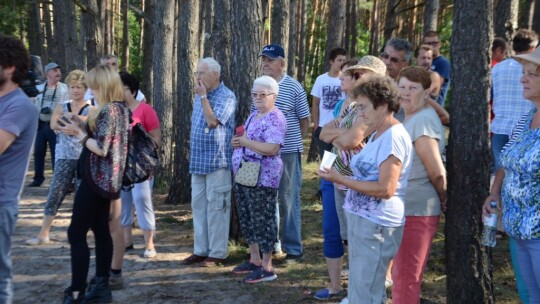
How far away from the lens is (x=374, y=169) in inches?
145

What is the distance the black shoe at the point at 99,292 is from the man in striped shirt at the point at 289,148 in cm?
207

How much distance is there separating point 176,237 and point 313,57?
31.9 meters

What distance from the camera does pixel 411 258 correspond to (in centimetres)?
413

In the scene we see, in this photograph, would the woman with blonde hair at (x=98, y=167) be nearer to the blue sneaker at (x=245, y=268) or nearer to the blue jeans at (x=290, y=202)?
the blue sneaker at (x=245, y=268)

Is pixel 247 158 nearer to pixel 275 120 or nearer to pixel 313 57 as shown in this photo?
pixel 275 120

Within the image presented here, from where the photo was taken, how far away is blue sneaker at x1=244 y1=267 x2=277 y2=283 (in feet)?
19.6

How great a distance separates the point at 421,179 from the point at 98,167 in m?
2.59

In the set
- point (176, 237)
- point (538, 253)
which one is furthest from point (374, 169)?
point (176, 237)

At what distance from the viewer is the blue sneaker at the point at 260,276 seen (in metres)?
5.98

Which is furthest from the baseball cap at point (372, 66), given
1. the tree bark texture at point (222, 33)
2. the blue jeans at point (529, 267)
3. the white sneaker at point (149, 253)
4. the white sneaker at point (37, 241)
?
the white sneaker at point (37, 241)

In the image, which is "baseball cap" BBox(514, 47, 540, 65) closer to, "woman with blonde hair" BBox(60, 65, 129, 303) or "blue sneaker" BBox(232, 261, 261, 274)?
"woman with blonde hair" BBox(60, 65, 129, 303)

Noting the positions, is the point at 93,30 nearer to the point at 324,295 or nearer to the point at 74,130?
the point at 74,130

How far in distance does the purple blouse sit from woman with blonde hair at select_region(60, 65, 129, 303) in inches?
49.4

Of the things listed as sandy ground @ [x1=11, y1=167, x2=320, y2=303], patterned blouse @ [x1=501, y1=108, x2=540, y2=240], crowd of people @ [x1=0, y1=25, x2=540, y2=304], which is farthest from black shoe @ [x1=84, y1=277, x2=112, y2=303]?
patterned blouse @ [x1=501, y1=108, x2=540, y2=240]
